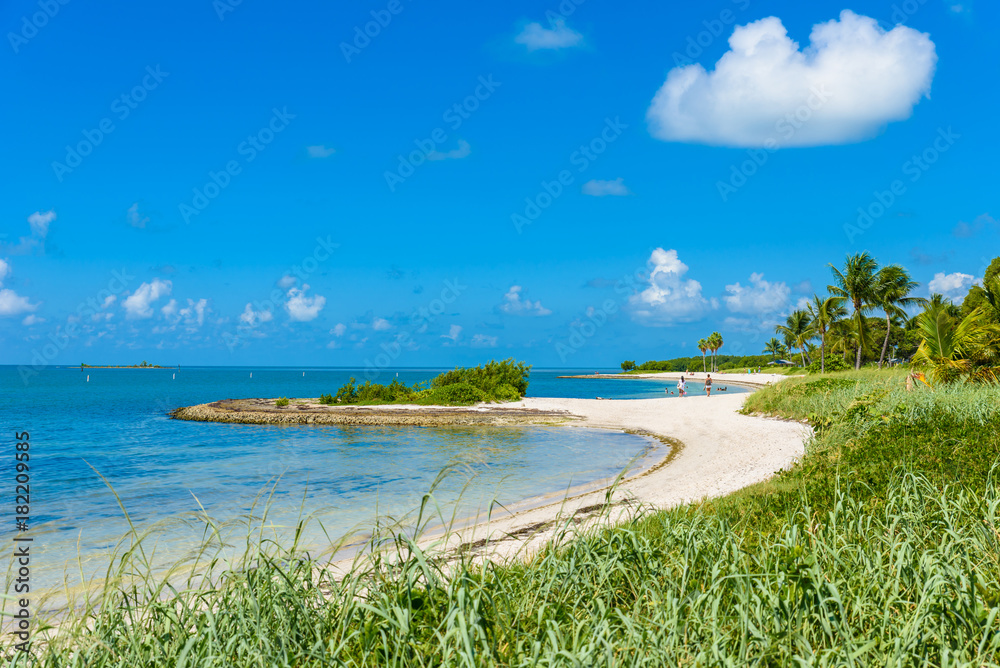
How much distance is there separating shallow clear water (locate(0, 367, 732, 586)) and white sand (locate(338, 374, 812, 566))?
99 cm

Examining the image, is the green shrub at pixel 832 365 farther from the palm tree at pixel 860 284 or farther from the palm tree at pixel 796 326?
the palm tree at pixel 796 326

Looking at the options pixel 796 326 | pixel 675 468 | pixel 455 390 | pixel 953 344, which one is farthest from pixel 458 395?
pixel 796 326

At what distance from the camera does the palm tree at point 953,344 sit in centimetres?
2044

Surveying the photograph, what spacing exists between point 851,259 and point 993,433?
168ft

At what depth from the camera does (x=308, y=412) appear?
116 ft

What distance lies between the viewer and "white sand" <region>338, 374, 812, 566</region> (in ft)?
28.2

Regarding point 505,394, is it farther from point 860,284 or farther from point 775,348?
point 775,348

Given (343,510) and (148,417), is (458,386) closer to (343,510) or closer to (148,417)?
(148,417)

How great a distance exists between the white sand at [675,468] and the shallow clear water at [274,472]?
99 cm

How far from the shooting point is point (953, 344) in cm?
2116

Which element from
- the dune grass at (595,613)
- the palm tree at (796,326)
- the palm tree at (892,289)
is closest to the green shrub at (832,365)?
the palm tree at (892,289)

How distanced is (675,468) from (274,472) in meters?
12.0

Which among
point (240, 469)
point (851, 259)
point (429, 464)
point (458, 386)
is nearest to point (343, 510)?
point (429, 464)

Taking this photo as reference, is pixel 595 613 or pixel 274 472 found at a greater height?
pixel 595 613
